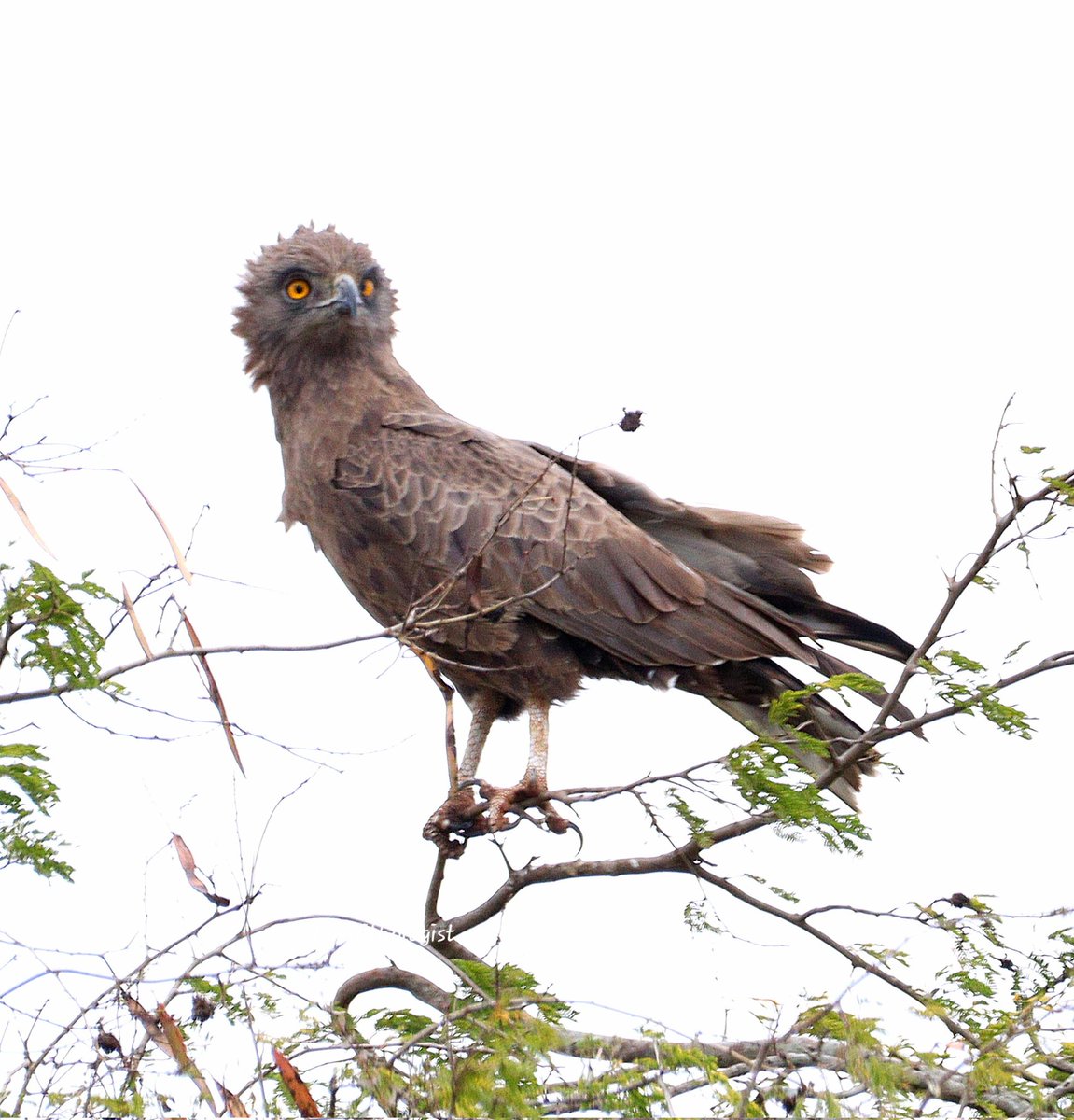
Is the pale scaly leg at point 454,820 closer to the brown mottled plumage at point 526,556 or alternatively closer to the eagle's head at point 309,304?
the brown mottled plumage at point 526,556

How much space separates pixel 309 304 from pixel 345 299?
0.75 ft

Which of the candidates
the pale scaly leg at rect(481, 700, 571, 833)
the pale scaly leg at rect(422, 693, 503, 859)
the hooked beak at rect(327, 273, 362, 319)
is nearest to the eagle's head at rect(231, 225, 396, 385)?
the hooked beak at rect(327, 273, 362, 319)

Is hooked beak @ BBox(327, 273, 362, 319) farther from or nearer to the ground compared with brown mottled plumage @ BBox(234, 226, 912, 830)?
farther from the ground

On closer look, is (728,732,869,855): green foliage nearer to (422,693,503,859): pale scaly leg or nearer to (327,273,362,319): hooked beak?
(422,693,503,859): pale scaly leg

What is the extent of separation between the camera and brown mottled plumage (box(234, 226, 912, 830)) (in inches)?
240

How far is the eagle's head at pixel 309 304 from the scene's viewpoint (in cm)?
668

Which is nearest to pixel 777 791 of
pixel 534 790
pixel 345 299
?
pixel 534 790

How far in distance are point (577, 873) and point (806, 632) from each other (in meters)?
1.70

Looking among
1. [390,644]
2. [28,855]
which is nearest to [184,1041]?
[28,855]

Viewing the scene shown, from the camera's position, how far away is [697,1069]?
12.7 feet

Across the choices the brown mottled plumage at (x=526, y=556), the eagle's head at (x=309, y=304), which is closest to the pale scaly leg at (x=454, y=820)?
the brown mottled plumage at (x=526, y=556)

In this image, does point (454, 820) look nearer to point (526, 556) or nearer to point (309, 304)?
point (526, 556)

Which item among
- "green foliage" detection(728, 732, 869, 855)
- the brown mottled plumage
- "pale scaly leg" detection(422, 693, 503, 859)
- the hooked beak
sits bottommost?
"green foliage" detection(728, 732, 869, 855)

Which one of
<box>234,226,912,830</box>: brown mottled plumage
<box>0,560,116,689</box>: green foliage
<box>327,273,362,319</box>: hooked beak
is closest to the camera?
<box>0,560,116,689</box>: green foliage
